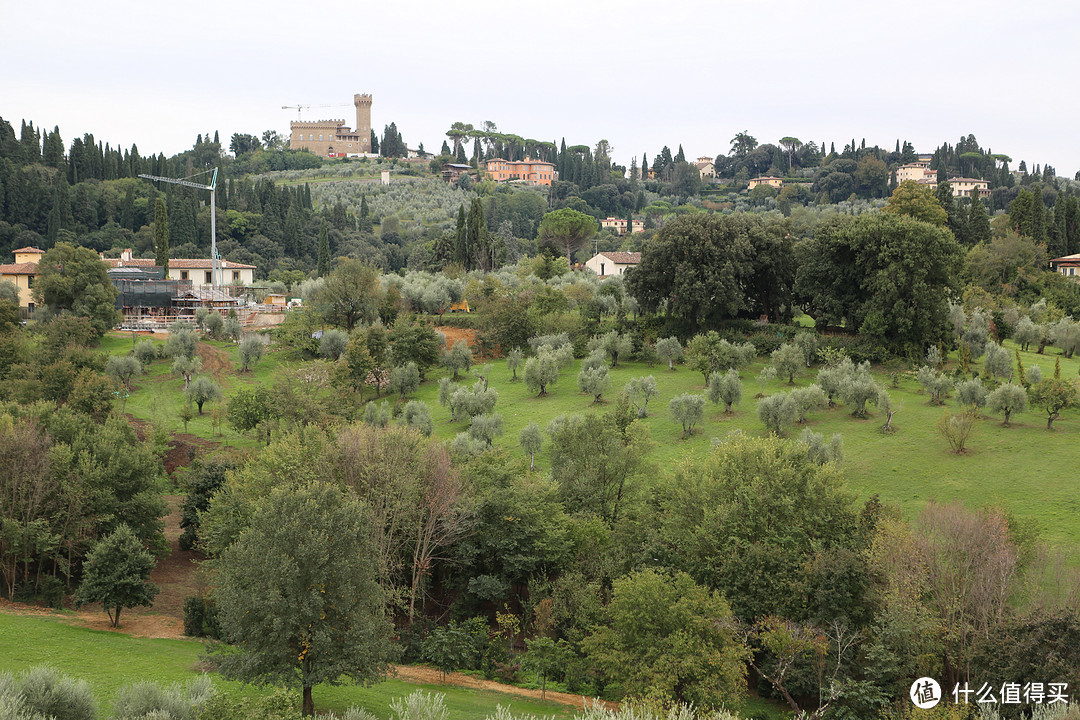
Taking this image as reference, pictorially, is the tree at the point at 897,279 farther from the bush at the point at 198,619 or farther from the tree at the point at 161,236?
the tree at the point at 161,236

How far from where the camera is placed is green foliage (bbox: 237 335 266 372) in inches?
1960

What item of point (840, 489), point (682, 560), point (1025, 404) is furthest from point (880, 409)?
point (682, 560)

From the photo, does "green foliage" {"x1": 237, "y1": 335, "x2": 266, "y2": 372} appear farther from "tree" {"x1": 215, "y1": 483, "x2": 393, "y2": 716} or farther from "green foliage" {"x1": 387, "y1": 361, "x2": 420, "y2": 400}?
"tree" {"x1": 215, "y1": 483, "x2": 393, "y2": 716}

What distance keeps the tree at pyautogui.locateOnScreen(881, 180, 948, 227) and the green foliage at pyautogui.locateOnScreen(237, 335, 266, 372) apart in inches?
1717

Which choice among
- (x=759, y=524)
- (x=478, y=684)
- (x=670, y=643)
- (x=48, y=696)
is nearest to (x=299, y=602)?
(x=48, y=696)

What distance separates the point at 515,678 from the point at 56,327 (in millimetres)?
32331

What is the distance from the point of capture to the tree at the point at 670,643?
19.9m

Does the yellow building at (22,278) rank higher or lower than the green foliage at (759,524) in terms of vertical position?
higher

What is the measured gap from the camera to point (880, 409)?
36.4 meters

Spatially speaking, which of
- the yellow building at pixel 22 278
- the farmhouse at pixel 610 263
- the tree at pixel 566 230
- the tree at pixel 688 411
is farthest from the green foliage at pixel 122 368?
the tree at pixel 566 230

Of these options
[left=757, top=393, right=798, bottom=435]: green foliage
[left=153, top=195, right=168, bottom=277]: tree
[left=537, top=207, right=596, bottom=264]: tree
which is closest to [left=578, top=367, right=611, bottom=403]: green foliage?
[left=757, top=393, right=798, bottom=435]: green foliage

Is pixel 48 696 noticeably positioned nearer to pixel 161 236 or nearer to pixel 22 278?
pixel 22 278

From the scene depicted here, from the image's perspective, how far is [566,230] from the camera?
9419 centimetres

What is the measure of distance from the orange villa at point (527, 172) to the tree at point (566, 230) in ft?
254
